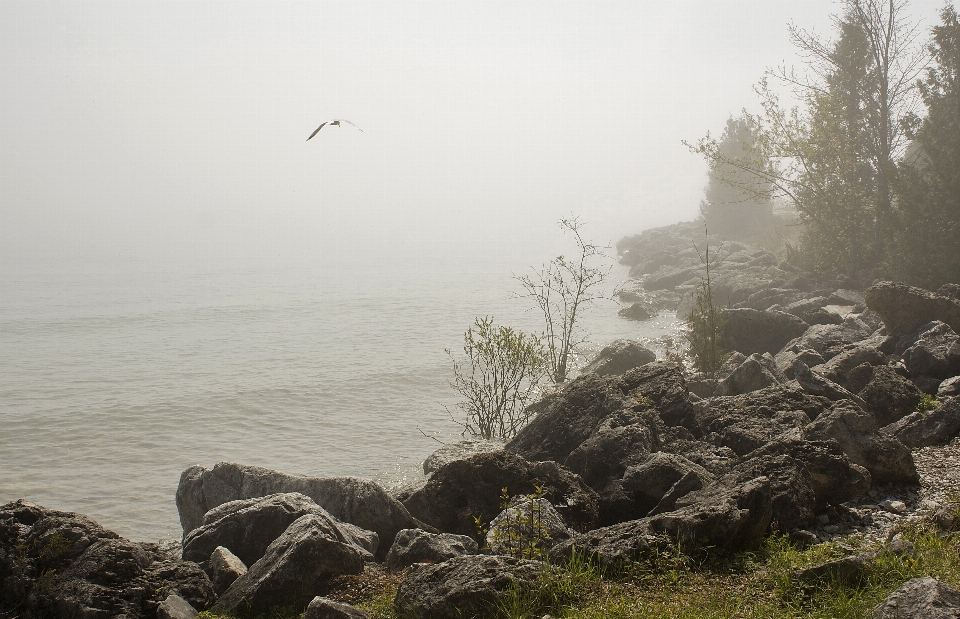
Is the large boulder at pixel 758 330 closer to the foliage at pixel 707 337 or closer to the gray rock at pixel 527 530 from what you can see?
the foliage at pixel 707 337

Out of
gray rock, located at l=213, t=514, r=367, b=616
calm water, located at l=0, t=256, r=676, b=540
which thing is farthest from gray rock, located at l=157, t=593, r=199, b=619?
calm water, located at l=0, t=256, r=676, b=540

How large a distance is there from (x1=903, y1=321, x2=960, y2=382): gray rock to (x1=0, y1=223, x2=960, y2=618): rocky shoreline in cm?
4

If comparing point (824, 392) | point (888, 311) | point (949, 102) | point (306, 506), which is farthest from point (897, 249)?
point (306, 506)

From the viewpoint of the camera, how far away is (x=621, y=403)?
10.4 metres

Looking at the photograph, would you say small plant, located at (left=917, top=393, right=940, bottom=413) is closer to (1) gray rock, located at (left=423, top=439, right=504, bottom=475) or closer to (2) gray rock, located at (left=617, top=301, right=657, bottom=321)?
(1) gray rock, located at (left=423, top=439, right=504, bottom=475)

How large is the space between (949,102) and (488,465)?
27.0 meters

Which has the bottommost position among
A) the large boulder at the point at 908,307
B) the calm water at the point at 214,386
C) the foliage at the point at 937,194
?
the calm water at the point at 214,386

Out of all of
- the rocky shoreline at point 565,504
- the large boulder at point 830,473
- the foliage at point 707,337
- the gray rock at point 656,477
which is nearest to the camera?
the rocky shoreline at point 565,504

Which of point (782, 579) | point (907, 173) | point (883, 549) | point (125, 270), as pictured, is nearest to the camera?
point (782, 579)

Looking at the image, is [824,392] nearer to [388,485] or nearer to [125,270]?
[388,485]

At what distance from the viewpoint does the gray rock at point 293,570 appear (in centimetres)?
680

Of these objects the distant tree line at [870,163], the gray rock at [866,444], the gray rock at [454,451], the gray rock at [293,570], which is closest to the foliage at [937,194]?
the distant tree line at [870,163]

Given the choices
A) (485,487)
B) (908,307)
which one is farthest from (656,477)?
(908,307)

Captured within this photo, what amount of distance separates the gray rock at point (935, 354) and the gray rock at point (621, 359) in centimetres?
821
